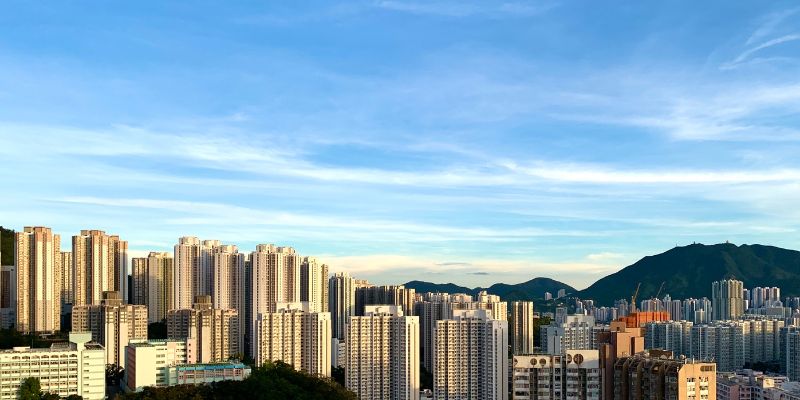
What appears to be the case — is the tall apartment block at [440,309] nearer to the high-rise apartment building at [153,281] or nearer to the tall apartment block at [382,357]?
the tall apartment block at [382,357]

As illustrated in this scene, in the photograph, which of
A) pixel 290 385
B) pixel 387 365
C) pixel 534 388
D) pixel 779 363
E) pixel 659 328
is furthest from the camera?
pixel 659 328

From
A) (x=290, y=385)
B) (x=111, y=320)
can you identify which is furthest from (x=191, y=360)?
(x=290, y=385)

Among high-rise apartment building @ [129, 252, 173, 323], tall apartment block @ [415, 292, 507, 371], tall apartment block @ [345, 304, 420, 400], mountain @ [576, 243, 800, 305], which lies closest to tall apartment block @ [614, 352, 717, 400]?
tall apartment block @ [345, 304, 420, 400]

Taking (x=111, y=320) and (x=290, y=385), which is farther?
(x=111, y=320)

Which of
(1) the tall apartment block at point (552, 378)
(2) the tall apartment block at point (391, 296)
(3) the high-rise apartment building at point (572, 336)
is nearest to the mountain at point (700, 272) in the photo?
(3) the high-rise apartment building at point (572, 336)

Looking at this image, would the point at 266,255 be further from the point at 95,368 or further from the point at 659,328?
the point at 659,328

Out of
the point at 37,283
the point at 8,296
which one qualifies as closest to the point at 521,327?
the point at 37,283

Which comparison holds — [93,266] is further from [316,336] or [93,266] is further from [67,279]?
[316,336]
